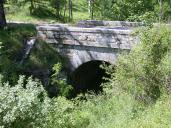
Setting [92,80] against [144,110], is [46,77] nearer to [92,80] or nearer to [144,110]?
[92,80]

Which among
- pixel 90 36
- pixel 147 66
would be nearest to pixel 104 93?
pixel 147 66

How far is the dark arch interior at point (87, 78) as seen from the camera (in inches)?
792

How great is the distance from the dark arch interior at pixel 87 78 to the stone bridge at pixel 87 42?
56 cm

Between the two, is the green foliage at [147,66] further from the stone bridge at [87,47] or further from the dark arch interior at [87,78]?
the dark arch interior at [87,78]

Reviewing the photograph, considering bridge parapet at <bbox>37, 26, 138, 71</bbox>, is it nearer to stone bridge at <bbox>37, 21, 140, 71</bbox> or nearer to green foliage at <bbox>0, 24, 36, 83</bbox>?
stone bridge at <bbox>37, 21, 140, 71</bbox>

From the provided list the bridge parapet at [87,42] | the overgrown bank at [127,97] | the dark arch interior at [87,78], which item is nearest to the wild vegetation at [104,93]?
the overgrown bank at [127,97]

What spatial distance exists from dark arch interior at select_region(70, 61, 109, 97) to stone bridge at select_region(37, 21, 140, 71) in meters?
0.56

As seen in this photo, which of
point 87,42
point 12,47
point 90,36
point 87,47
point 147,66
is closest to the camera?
point 147,66

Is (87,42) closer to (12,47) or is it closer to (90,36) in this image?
(90,36)

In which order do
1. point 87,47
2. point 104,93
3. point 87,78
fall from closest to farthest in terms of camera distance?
1. point 104,93
2. point 87,47
3. point 87,78

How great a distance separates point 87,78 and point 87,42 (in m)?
2.91

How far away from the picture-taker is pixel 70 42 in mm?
19516

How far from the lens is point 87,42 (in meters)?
18.8

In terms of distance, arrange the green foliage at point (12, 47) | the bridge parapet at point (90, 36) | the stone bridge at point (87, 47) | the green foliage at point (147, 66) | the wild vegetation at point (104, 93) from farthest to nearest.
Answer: the green foliage at point (12, 47)
the stone bridge at point (87, 47)
the bridge parapet at point (90, 36)
the green foliage at point (147, 66)
the wild vegetation at point (104, 93)
